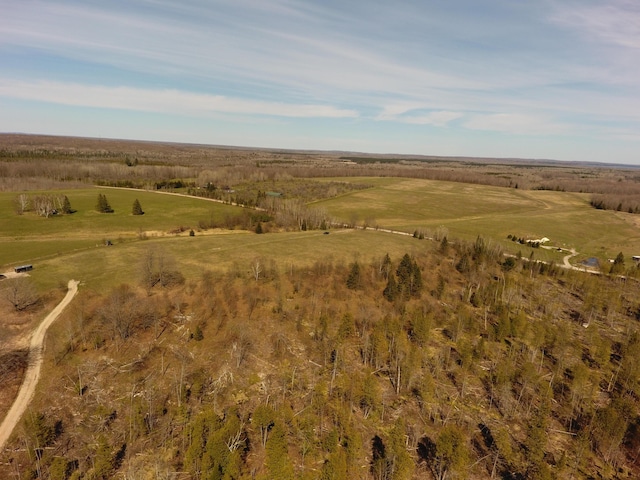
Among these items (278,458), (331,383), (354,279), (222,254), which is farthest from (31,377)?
(354,279)

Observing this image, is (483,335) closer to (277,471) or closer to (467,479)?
(467,479)

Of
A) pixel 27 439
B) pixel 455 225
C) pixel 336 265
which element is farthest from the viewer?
pixel 455 225

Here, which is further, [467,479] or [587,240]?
[587,240]

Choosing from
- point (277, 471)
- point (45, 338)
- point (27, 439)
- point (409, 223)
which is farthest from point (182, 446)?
point (409, 223)

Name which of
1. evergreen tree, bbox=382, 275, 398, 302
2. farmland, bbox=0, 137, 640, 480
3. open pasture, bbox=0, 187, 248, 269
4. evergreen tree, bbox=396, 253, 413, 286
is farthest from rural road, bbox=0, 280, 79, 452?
evergreen tree, bbox=396, 253, 413, 286

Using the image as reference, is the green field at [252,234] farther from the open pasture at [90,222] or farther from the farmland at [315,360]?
the farmland at [315,360]

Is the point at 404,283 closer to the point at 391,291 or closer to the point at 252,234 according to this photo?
the point at 391,291
